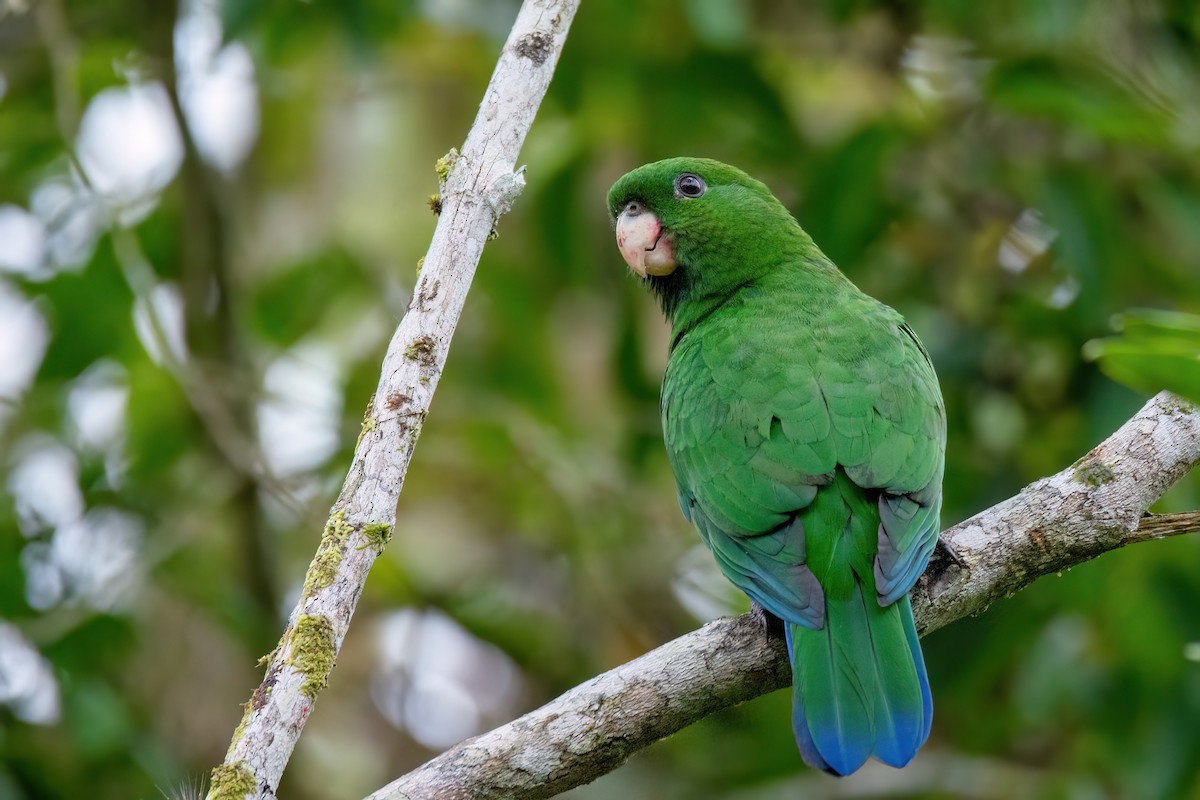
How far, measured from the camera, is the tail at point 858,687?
3.00 metres

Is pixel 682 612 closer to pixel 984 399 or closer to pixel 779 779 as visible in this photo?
pixel 779 779

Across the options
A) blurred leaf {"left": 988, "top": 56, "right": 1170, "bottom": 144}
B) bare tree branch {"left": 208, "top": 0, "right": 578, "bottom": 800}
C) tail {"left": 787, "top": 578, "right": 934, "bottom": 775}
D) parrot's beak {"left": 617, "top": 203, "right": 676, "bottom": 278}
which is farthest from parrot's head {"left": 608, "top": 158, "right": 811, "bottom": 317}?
tail {"left": 787, "top": 578, "right": 934, "bottom": 775}

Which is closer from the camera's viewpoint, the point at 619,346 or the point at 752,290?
the point at 752,290

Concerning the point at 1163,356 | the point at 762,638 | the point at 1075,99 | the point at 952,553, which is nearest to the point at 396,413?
the point at 762,638

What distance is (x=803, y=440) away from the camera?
11.1ft

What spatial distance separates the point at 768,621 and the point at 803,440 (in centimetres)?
47

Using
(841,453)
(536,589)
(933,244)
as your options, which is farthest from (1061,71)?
(536,589)

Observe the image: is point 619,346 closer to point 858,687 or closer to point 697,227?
point 697,227

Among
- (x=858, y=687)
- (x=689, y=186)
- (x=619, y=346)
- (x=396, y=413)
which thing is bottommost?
(x=619, y=346)

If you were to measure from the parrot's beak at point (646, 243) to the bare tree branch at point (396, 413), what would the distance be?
1.31 m

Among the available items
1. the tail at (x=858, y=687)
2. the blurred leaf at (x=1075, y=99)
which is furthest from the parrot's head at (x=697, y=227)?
the tail at (x=858, y=687)

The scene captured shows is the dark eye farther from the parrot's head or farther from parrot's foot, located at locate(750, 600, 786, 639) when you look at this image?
parrot's foot, located at locate(750, 600, 786, 639)

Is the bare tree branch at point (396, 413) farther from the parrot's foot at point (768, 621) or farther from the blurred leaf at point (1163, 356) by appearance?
the blurred leaf at point (1163, 356)

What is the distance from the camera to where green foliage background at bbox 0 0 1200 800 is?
16.4 ft
